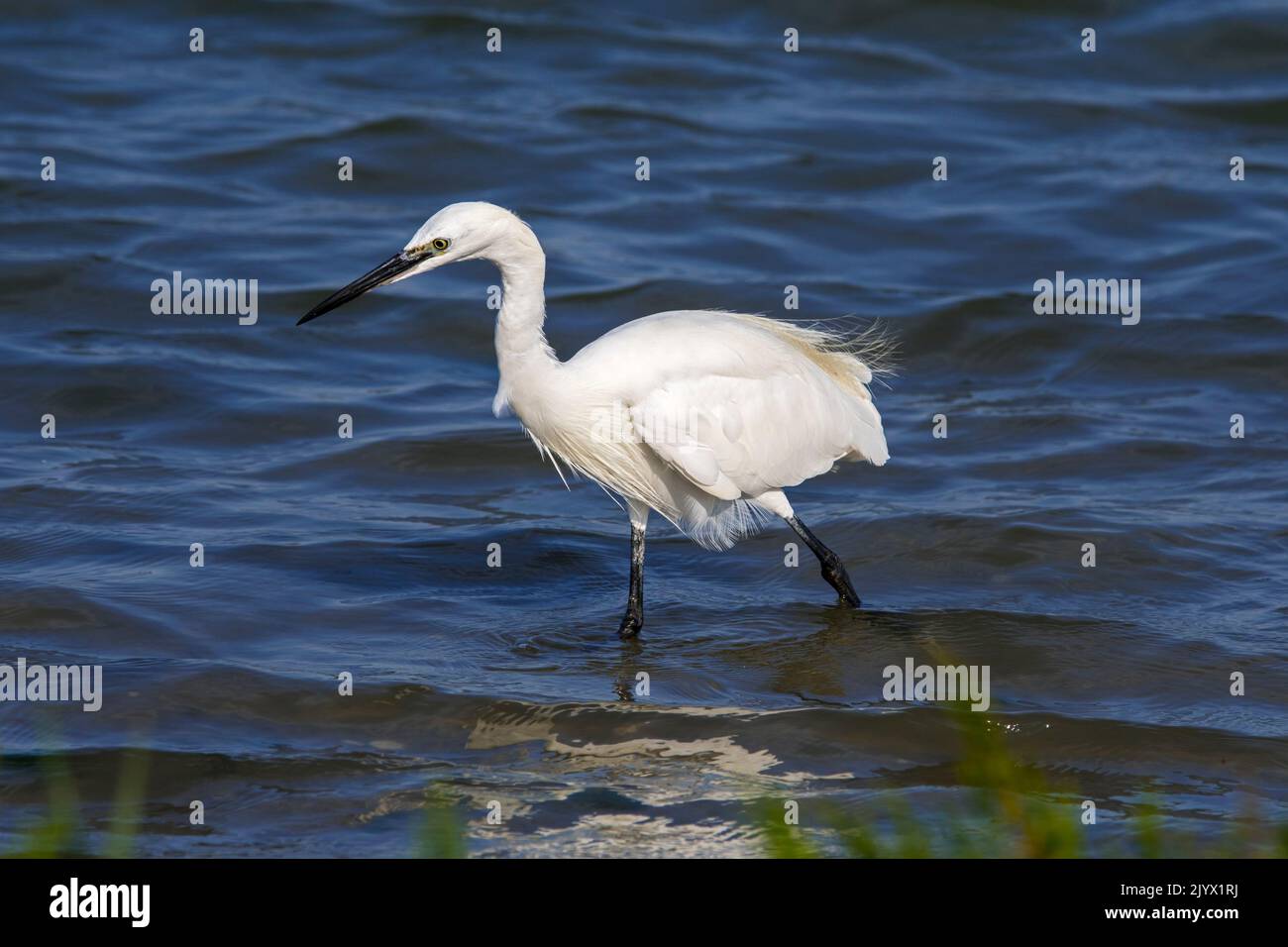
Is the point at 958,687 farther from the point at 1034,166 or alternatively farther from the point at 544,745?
the point at 1034,166

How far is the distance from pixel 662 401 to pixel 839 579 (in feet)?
5.01

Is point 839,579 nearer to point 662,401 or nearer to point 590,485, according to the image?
point 662,401

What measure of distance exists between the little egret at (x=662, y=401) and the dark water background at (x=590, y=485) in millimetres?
685

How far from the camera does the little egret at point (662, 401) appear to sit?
715 cm

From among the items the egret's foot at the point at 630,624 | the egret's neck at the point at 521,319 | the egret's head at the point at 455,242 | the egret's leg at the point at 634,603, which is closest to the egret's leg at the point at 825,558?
the egret's leg at the point at 634,603

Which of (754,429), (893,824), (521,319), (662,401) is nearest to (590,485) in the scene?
(754,429)

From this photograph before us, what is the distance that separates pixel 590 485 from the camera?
10.6m

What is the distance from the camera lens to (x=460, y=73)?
17578 millimetres

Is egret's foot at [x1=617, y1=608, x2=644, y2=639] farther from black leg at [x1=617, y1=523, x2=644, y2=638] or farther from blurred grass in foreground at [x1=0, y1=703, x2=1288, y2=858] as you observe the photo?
blurred grass in foreground at [x1=0, y1=703, x2=1288, y2=858]

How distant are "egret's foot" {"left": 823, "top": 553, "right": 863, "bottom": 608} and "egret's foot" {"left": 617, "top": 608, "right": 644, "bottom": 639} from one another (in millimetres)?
1029

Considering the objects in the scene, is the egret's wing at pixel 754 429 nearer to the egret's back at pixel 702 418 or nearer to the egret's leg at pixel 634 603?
the egret's back at pixel 702 418

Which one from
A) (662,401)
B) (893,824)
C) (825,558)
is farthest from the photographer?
(825,558)

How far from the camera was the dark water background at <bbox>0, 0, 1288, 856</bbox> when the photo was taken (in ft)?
21.7

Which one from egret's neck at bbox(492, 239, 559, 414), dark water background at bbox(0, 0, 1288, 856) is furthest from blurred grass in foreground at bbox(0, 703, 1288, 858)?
egret's neck at bbox(492, 239, 559, 414)
